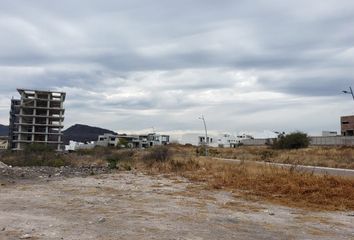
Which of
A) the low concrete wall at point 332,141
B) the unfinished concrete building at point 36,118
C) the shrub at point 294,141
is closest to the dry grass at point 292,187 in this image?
the shrub at point 294,141

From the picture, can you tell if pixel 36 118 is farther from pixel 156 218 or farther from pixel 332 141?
pixel 156 218

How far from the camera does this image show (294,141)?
9019 centimetres

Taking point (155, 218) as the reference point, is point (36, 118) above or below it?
above

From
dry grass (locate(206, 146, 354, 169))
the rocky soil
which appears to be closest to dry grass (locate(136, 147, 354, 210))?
the rocky soil

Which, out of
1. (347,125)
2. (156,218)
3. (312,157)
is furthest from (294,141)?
(156,218)

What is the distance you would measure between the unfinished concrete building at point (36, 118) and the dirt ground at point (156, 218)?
94280 millimetres

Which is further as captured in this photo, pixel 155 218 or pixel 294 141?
pixel 294 141

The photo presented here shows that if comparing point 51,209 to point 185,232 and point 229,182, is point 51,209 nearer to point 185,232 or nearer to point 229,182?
point 185,232

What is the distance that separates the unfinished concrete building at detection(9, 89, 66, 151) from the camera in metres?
108

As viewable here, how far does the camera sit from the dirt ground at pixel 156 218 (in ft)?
30.6

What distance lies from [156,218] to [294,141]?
8188cm

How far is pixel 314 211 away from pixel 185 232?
18.8ft

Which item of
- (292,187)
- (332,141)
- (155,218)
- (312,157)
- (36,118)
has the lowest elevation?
(155,218)

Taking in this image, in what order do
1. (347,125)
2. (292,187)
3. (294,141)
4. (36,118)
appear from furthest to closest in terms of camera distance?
(347,125) < (36,118) < (294,141) < (292,187)
